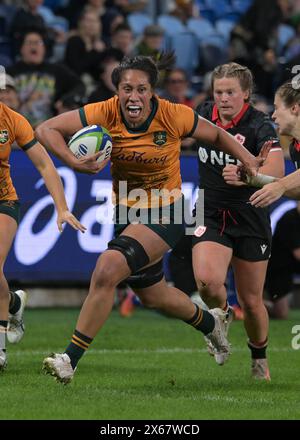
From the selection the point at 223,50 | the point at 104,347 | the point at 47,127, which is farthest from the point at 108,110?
the point at 223,50

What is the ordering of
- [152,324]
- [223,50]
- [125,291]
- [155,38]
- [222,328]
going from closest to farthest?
[222,328]
[152,324]
[125,291]
[155,38]
[223,50]

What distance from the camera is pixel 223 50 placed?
17469mm

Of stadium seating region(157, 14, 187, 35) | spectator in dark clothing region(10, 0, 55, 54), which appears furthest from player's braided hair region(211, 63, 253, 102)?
stadium seating region(157, 14, 187, 35)

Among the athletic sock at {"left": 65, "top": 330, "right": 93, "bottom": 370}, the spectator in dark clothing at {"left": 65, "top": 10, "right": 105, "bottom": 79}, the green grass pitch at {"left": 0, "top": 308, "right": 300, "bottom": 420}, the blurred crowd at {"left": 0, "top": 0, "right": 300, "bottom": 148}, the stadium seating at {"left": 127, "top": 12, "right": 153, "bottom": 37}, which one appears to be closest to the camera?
the green grass pitch at {"left": 0, "top": 308, "right": 300, "bottom": 420}

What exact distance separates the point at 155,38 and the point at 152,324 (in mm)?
4473

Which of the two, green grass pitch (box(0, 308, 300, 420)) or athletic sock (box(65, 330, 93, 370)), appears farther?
athletic sock (box(65, 330, 93, 370))

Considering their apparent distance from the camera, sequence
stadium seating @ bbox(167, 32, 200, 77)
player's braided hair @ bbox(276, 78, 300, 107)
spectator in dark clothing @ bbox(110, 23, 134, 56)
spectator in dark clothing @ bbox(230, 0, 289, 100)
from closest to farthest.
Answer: player's braided hair @ bbox(276, 78, 300, 107) → spectator in dark clothing @ bbox(110, 23, 134, 56) → spectator in dark clothing @ bbox(230, 0, 289, 100) → stadium seating @ bbox(167, 32, 200, 77)

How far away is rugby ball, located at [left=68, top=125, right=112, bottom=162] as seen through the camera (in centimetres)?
715

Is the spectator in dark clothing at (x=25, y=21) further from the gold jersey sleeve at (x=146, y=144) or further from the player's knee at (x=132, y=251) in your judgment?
the player's knee at (x=132, y=251)

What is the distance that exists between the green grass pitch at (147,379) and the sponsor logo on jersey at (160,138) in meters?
1.61

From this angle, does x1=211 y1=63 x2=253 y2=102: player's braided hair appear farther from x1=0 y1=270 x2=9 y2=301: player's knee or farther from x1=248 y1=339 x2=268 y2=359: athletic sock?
x1=0 y1=270 x2=9 y2=301: player's knee

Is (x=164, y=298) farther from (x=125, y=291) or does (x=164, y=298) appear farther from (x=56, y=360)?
(x=125, y=291)

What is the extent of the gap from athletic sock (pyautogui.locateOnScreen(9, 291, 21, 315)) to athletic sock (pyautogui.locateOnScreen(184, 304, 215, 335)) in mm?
1783

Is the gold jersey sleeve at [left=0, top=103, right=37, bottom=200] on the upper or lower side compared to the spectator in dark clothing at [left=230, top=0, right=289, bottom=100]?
upper
